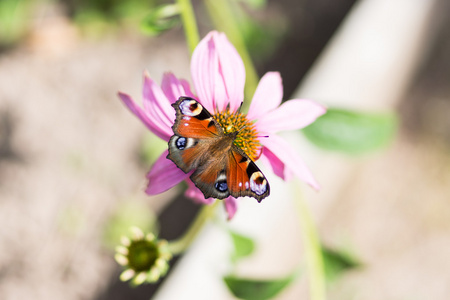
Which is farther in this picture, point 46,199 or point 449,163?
point 449,163

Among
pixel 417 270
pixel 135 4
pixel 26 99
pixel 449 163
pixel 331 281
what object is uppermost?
pixel 135 4

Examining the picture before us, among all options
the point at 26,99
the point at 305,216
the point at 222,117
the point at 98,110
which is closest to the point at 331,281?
the point at 305,216

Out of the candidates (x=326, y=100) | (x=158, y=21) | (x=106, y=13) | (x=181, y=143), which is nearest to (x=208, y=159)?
(x=181, y=143)

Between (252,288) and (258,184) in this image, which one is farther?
(252,288)

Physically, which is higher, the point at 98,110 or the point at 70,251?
the point at 98,110

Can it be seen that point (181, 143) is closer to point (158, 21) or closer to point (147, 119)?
point (147, 119)

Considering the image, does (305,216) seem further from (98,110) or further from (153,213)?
(98,110)
